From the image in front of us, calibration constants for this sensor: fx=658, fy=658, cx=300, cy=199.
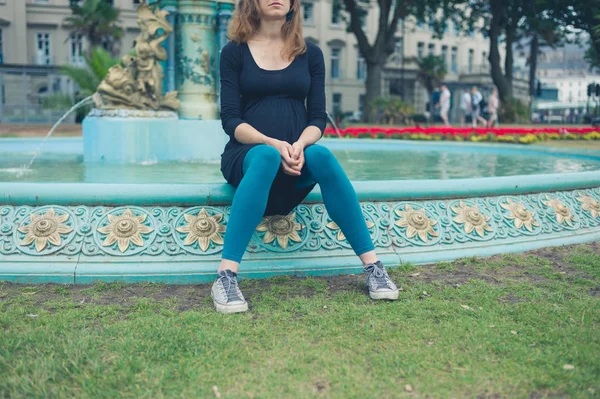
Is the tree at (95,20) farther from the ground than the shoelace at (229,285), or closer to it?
farther from the ground

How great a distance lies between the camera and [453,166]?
25.2 feet

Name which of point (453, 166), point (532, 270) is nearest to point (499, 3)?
point (453, 166)

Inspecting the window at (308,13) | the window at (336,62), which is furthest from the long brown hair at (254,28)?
the window at (336,62)

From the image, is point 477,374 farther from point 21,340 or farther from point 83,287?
point 83,287

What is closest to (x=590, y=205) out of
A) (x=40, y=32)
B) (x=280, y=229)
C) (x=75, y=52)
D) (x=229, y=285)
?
(x=280, y=229)

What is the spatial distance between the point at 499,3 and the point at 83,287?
2917 cm

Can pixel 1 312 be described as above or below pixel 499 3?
below

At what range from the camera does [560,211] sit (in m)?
4.69

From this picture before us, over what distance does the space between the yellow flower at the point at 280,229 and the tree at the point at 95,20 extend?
3163cm

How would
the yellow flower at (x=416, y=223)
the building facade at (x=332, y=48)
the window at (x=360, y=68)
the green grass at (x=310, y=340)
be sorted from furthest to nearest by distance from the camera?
the window at (x=360, y=68)
the building facade at (x=332, y=48)
the yellow flower at (x=416, y=223)
the green grass at (x=310, y=340)

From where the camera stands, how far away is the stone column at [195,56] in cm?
798

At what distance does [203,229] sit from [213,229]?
0.19 feet

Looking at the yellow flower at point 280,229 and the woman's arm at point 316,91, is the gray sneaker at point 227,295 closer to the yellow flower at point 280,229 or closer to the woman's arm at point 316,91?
the yellow flower at point 280,229

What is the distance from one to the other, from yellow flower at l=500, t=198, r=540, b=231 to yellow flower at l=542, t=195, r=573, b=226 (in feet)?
0.72
